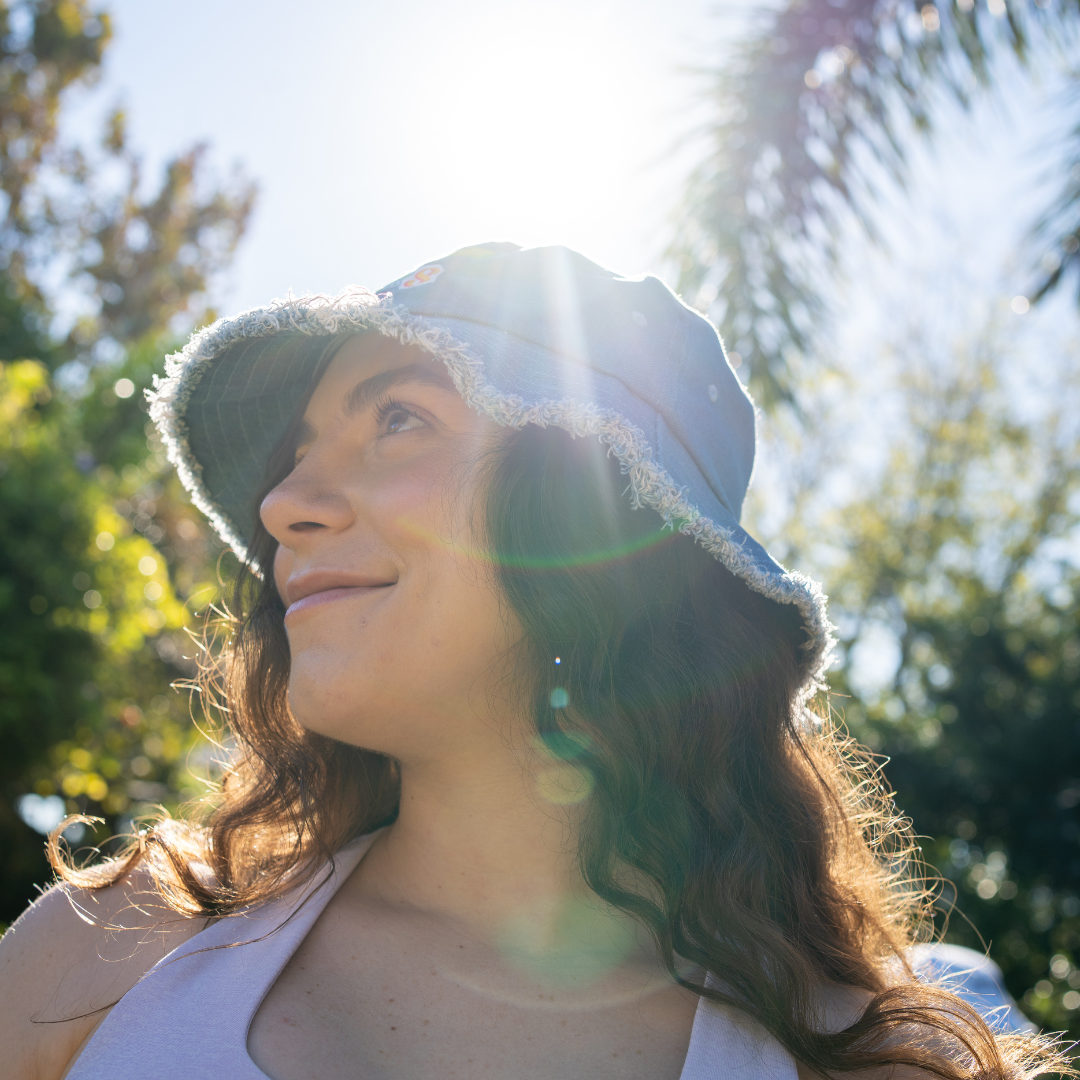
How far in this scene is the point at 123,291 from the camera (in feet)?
50.1

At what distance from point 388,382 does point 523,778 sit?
0.87 m

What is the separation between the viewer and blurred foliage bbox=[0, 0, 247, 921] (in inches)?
197

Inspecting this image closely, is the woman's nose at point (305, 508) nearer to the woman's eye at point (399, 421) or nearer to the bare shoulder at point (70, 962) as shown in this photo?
the woman's eye at point (399, 421)

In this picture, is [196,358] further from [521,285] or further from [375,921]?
[375,921]

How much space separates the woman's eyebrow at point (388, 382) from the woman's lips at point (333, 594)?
0.40m

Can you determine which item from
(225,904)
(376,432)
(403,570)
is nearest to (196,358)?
(376,432)

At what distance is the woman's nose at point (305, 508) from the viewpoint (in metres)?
1.69

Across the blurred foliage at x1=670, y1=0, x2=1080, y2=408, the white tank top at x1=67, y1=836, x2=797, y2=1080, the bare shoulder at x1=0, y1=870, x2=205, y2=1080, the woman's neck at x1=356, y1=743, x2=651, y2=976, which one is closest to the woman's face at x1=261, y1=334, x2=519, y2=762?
the woman's neck at x1=356, y1=743, x2=651, y2=976

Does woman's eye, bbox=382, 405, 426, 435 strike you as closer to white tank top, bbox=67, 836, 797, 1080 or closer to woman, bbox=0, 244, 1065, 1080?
woman, bbox=0, 244, 1065, 1080

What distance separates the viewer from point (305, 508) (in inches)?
67.1

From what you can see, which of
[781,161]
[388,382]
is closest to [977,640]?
[781,161]

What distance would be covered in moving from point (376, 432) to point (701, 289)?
10.8 ft

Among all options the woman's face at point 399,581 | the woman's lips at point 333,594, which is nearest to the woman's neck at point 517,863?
the woman's face at point 399,581

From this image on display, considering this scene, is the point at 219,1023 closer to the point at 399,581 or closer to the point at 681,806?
the point at 399,581
